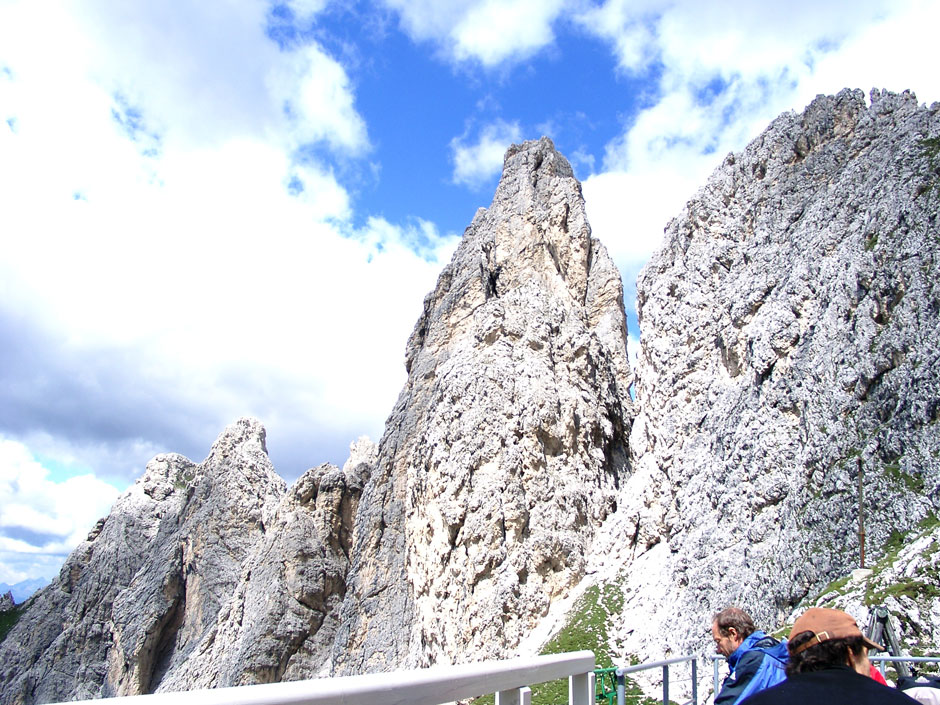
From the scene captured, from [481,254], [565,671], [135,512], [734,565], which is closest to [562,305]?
[481,254]

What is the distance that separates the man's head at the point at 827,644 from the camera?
333 centimetres

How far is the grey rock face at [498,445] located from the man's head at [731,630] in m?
28.0

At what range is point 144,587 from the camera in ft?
209

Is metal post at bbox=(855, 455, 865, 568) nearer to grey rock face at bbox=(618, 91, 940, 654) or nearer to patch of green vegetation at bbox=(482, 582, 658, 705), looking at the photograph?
grey rock face at bbox=(618, 91, 940, 654)

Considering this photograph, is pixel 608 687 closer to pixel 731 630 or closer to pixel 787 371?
pixel 731 630

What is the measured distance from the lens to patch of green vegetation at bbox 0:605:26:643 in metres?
83.7

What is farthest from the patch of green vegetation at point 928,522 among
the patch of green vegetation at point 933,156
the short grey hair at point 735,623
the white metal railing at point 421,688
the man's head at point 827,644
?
the man's head at point 827,644

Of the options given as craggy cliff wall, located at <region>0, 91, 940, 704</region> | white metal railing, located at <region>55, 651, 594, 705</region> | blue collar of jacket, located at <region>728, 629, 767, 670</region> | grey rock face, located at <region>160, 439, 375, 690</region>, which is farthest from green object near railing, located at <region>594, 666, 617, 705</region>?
grey rock face, located at <region>160, 439, 375, 690</region>

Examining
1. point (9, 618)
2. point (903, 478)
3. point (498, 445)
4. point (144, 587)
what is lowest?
point (903, 478)

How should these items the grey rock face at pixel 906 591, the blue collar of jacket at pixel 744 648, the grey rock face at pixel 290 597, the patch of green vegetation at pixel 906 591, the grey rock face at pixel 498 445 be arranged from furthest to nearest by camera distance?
1. the grey rock face at pixel 290 597
2. the grey rock face at pixel 498 445
3. the patch of green vegetation at pixel 906 591
4. the grey rock face at pixel 906 591
5. the blue collar of jacket at pixel 744 648

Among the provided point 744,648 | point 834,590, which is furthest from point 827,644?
Answer: point 834,590

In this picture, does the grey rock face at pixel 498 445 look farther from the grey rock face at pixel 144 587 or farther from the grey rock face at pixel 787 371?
the grey rock face at pixel 144 587

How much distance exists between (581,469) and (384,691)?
35501mm

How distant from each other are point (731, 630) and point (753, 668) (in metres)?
0.65
